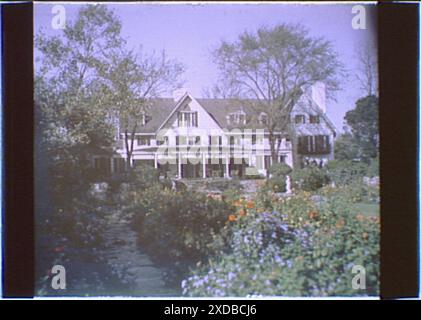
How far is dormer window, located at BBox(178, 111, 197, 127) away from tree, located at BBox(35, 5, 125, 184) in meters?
0.50

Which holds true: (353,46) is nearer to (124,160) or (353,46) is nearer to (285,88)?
(285,88)

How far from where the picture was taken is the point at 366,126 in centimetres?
457

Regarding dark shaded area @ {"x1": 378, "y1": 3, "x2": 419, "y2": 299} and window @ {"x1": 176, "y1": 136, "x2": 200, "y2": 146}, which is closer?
dark shaded area @ {"x1": 378, "y1": 3, "x2": 419, "y2": 299}

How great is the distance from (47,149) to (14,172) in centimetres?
28

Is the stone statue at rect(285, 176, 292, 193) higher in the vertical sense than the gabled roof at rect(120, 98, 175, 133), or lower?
lower

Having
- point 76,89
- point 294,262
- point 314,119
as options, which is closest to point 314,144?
point 314,119

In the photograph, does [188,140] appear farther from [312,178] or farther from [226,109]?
[312,178]

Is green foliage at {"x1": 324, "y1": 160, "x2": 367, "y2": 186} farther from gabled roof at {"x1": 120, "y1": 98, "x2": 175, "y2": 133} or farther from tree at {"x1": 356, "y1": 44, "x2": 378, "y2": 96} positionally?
gabled roof at {"x1": 120, "y1": 98, "x2": 175, "y2": 133}

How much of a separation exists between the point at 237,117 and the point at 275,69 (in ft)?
1.45

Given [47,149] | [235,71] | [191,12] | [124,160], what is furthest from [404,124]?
[47,149]

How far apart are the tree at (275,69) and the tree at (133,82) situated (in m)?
0.38

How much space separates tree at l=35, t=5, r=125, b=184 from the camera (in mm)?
4559

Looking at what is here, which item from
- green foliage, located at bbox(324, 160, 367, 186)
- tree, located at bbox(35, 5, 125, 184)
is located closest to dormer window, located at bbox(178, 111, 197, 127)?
tree, located at bbox(35, 5, 125, 184)

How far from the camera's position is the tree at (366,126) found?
4.56 m
